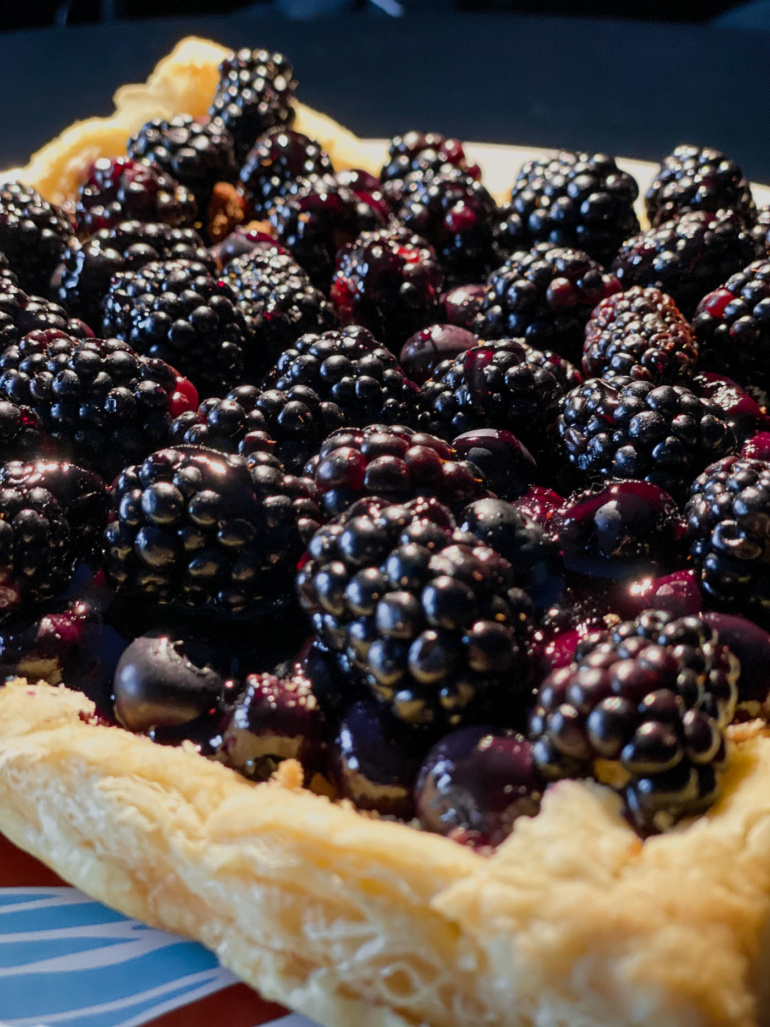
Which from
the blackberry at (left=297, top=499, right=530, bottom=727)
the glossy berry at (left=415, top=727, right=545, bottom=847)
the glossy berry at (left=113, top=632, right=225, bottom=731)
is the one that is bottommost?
the glossy berry at (left=415, top=727, right=545, bottom=847)

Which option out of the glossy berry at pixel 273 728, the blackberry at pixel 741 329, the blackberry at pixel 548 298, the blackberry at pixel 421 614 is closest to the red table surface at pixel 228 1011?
the glossy berry at pixel 273 728

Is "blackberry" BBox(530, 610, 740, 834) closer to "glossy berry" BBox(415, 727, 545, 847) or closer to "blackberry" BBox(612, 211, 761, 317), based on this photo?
"glossy berry" BBox(415, 727, 545, 847)

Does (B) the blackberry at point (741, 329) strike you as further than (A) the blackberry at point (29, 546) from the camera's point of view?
Yes

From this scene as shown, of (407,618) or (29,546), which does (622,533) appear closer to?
(407,618)

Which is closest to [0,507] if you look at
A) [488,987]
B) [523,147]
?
[488,987]

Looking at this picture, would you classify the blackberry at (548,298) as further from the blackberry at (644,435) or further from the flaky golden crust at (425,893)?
the flaky golden crust at (425,893)

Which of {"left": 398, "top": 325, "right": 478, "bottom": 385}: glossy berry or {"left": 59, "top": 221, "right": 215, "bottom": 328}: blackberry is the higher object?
{"left": 59, "top": 221, "right": 215, "bottom": 328}: blackberry

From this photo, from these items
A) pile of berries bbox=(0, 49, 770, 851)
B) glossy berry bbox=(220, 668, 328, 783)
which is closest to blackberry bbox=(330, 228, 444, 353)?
pile of berries bbox=(0, 49, 770, 851)
